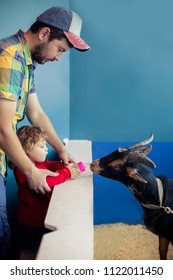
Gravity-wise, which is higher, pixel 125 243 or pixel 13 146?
pixel 13 146

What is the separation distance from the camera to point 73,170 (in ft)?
2.92

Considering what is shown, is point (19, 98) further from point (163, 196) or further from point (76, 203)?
point (163, 196)

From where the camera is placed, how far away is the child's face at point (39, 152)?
2.85ft

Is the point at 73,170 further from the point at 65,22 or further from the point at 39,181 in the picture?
the point at 65,22

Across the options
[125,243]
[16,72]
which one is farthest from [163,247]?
[16,72]

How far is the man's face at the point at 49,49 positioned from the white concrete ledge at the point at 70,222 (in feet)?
0.88

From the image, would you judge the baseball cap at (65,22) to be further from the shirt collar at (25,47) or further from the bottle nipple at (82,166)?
the bottle nipple at (82,166)

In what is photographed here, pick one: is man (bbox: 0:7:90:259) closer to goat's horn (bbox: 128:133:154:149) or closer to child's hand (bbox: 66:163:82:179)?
child's hand (bbox: 66:163:82:179)

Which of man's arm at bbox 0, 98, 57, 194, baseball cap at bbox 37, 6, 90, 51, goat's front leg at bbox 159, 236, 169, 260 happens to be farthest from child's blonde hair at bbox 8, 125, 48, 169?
goat's front leg at bbox 159, 236, 169, 260

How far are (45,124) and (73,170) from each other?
13cm

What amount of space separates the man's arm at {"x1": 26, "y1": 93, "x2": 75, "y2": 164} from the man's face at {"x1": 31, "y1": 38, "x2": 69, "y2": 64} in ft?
0.41

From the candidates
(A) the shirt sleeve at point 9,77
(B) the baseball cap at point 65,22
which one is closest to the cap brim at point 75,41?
(B) the baseball cap at point 65,22

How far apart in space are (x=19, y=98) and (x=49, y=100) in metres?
0.19
